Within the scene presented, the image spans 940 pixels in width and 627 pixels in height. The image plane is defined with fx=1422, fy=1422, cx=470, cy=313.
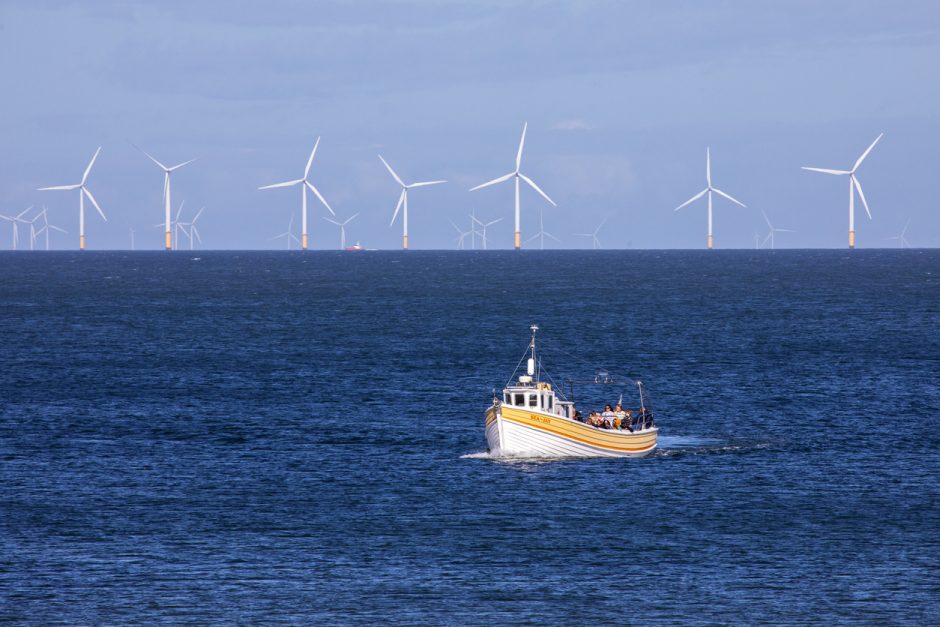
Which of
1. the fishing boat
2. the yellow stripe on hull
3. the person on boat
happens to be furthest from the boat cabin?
the person on boat

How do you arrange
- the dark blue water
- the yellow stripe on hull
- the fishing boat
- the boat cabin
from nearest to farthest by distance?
the dark blue water, the boat cabin, the fishing boat, the yellow stripe on hull

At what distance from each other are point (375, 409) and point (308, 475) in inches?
1178

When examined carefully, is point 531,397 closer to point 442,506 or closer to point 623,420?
point 623,420

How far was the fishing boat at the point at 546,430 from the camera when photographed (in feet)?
305

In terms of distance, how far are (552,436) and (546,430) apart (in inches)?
25.0

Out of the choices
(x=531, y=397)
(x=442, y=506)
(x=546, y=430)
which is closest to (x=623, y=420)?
(x=546, y=430)

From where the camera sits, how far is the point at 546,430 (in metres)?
93.6

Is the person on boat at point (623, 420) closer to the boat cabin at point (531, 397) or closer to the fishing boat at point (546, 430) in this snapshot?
the fishing boat at point (546, 430)

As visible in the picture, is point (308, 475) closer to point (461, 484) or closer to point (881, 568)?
point (461, 484)

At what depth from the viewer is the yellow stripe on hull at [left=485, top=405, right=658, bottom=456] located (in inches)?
3666

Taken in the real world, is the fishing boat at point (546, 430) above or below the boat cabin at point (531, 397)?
below

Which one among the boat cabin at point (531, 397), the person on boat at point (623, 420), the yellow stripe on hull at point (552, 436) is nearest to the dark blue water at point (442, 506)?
the yellow stripe on hull at point (552, 436)

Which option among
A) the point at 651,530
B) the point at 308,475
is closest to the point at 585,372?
the point at 308,475

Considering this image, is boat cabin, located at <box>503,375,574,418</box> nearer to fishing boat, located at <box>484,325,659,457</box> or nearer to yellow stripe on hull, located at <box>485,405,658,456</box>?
fishing boat, located at <box>484,325,659,457</box>
